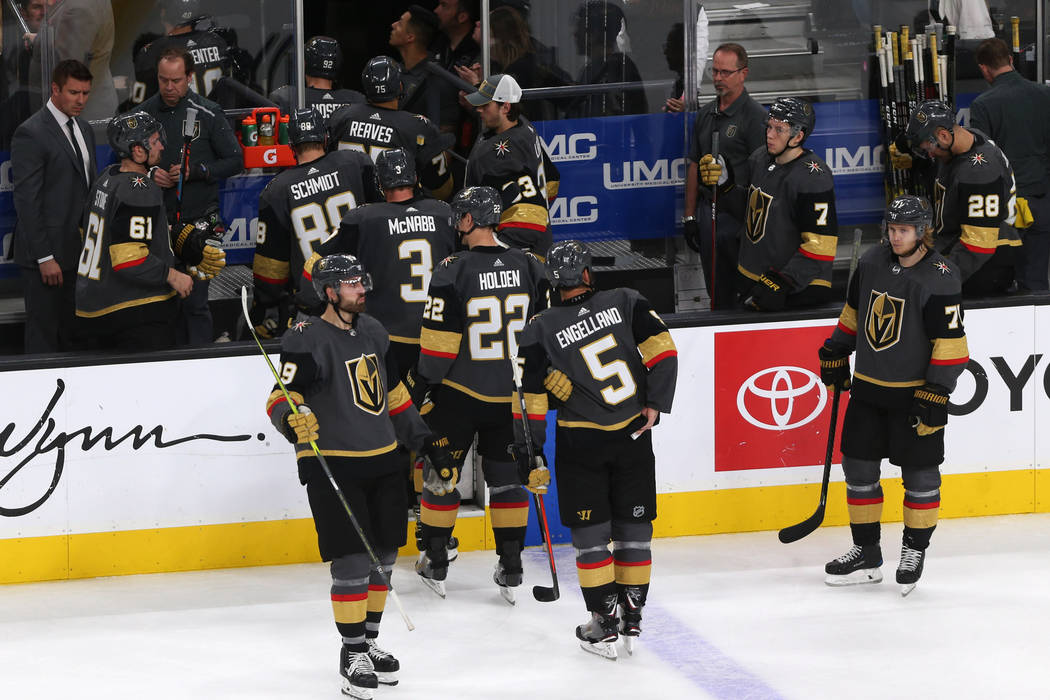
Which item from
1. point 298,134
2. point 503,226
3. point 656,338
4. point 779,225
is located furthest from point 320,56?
point 656,338

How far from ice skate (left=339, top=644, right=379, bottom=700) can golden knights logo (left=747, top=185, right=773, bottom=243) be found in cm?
298

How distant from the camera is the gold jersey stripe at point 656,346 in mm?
5703

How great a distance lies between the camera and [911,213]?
6383mm

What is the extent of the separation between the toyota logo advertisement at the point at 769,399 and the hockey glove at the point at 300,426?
2544 mm

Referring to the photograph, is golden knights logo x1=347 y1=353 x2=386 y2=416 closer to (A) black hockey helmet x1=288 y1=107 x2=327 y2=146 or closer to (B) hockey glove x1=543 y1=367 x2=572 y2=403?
(B) hockey glove x1=543 y1=367 x2=572 y2=403

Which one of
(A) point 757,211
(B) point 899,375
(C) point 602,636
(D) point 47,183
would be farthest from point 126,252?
(B) point 899,375

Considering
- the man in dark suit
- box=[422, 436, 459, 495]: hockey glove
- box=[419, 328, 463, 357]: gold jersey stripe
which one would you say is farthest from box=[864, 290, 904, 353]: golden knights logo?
the man in dark suit

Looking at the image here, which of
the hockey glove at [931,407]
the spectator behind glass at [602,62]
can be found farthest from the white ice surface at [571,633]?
the spectator behind glass at [602,62]

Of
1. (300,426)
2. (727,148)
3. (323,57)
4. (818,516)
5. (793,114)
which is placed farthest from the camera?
(727,148)

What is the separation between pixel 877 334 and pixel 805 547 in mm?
1157

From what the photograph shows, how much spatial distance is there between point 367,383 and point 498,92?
2.30m

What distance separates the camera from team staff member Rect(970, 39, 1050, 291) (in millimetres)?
8273

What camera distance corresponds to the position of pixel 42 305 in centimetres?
742

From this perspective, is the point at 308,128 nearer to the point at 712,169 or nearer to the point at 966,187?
the point at 712,169
